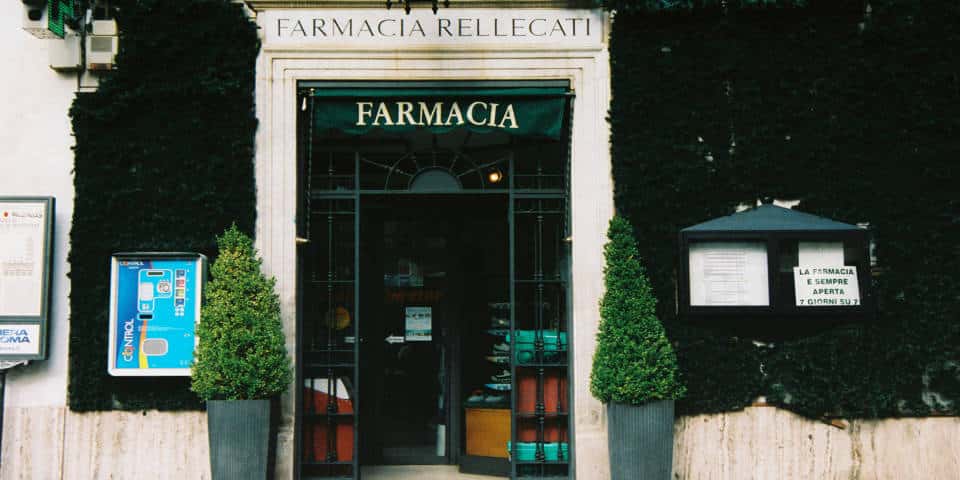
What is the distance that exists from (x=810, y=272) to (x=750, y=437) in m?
1.58

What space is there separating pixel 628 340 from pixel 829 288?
79.7 inches

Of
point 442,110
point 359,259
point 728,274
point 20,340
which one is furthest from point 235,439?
point 728,274

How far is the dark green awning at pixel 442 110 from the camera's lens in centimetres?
719

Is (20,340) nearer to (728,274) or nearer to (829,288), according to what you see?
(728,274)

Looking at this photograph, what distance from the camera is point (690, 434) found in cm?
695

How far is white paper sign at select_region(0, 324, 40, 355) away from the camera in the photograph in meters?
6.87

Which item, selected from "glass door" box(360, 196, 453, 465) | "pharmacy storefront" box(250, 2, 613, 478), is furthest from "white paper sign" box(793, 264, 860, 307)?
"glass door" box(360, 196, 453, 465)

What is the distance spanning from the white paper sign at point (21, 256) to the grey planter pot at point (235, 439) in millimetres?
A: 2099

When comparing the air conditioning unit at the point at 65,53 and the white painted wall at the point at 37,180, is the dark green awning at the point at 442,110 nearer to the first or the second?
the air conditioning unit at the point at 65,53

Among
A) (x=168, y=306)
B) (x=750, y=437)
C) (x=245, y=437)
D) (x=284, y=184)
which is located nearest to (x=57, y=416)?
(x=168, y=306)

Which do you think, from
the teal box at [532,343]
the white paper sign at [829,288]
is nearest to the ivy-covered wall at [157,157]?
the teal box at [532,343]

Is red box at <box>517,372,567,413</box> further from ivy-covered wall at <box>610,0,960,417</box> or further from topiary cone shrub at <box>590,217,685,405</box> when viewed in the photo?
ivy-covered wall at <box>610,0,960,417</box>

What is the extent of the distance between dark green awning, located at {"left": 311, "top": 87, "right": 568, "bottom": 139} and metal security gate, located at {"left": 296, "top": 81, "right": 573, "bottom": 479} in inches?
3.1

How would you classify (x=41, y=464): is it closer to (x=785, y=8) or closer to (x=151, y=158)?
(x=151, y=158)
